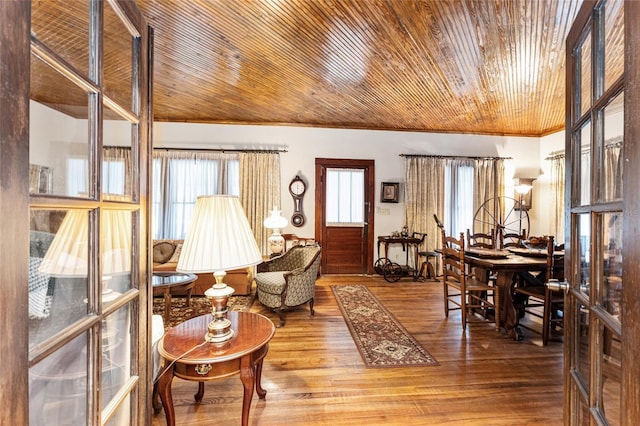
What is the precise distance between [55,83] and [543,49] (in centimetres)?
398

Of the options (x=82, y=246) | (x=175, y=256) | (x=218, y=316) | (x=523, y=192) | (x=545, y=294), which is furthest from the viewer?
(x=523, y=192)

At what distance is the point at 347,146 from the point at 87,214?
16.3 feet

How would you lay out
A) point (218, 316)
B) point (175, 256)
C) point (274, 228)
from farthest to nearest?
point (274, 228)
point (175, 256)
point (218, 316)

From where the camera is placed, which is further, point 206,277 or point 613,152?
point 206,277

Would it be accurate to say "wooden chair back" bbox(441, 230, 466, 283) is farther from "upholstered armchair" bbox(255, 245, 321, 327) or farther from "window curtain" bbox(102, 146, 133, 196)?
"window curtain" bbox(102, 146, 133, 196)

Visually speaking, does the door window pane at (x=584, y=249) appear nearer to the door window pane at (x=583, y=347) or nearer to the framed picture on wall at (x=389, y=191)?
the door window pane at (x=583, y=347)

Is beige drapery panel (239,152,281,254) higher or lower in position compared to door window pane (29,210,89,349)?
higher

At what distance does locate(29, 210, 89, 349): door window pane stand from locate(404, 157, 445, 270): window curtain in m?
5.22

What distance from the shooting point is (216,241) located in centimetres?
134

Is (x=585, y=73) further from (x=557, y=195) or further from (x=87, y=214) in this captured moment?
(x=557, y=195)

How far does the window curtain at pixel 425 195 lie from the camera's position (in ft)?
17.7

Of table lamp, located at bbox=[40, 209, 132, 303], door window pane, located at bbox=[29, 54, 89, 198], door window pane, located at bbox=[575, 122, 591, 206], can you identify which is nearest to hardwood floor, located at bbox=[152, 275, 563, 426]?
table lamp, located at bbox=[40, 209, 132, 303]

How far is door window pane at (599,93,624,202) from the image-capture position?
0.71 metres

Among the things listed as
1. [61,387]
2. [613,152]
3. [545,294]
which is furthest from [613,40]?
[545,294]
